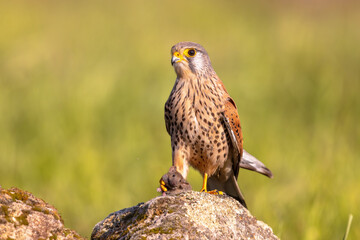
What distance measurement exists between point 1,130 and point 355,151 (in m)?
4.22

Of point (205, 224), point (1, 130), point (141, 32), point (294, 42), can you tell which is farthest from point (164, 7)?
point (205, 224)

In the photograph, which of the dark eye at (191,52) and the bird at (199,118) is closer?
the bird at (199,118)

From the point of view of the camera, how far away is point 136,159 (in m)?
6.81

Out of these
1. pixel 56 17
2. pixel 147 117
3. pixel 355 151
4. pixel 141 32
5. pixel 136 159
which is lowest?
pixel 355 151

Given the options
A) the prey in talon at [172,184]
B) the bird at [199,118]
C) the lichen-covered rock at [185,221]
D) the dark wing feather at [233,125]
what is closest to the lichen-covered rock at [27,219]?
the lichen-covered rock at [185,221]

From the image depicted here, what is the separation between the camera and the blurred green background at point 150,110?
6086mm

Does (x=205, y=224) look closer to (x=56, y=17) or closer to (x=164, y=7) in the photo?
(x=56, y=17)

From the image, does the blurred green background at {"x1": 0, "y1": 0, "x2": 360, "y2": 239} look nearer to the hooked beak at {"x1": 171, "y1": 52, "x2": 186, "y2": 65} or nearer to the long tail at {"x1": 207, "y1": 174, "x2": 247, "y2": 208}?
the long tail at {"x1": 207, "y1": 174, "x2": 247, "y2": 208}

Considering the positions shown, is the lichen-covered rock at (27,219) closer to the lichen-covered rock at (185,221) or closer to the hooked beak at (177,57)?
the lichen-covered rock at (185,221)

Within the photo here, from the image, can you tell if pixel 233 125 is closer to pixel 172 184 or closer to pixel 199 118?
pixel 199 118

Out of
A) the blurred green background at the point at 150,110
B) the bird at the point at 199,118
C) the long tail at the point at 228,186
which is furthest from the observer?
the blurred green background at the point at 150,110

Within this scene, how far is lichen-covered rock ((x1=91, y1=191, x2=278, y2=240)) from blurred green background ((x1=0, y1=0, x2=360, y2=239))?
0.93m

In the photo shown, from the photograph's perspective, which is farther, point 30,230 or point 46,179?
point 46,179

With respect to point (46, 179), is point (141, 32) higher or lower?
higher
